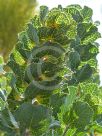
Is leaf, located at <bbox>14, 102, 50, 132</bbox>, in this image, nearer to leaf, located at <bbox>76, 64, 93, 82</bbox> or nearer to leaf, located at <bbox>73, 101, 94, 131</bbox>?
leaf, located at <bbox>73, 101, 94, 131</bbox>

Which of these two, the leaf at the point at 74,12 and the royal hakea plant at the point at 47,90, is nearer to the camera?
the royal hakea plant at the point at 47,90

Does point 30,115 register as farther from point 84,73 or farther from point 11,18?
point 11,18

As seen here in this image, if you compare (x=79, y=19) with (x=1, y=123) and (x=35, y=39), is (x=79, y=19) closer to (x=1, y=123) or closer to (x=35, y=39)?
(x=35, y=39)

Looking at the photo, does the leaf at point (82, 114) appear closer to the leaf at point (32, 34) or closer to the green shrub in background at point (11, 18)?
the leaf at point (32, 34)

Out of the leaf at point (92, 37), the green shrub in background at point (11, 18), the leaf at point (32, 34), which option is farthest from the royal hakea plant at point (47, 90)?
the green shrub in background at point (11, 18)

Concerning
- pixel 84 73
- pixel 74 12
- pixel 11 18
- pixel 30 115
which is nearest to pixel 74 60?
pixel 84 73

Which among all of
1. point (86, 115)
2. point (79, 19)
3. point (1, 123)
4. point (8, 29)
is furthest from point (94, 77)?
point (8, 29)
